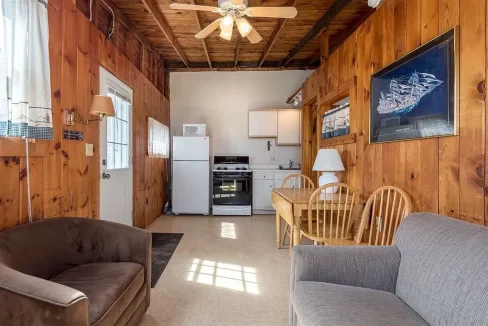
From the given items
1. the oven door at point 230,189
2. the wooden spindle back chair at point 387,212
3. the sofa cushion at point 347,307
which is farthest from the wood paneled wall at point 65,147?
the oven door at point 230,189

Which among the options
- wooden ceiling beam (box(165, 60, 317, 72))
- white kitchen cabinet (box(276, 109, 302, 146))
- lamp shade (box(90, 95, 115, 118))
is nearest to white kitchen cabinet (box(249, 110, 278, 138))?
white kitchen cabinet (box(276, 109, 302, 146))

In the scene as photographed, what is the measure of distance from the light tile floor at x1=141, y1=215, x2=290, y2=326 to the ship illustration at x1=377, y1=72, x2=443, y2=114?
1760 millimetres

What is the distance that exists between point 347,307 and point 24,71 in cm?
218

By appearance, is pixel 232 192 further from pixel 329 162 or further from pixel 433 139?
pixel 433 139

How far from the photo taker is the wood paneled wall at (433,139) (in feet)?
4.48

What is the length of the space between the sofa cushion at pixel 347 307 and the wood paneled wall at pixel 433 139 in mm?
692

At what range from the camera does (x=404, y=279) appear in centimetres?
129

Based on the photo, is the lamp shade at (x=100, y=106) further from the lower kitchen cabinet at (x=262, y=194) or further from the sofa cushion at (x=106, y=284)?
the lower kitchen cabinet at (x=262, y=194)

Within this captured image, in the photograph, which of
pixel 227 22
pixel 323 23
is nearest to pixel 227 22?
pixel 227 22

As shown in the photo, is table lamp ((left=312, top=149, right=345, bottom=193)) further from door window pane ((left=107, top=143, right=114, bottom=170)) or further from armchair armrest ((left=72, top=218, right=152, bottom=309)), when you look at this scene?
door window pane ((left=107, top=143, right=114, bottom=170))

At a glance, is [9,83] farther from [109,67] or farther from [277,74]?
[277,74]

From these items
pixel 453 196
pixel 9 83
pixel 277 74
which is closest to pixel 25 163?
pixel 9 83

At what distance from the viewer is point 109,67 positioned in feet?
9.42

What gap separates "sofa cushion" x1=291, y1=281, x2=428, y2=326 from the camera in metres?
1.05
